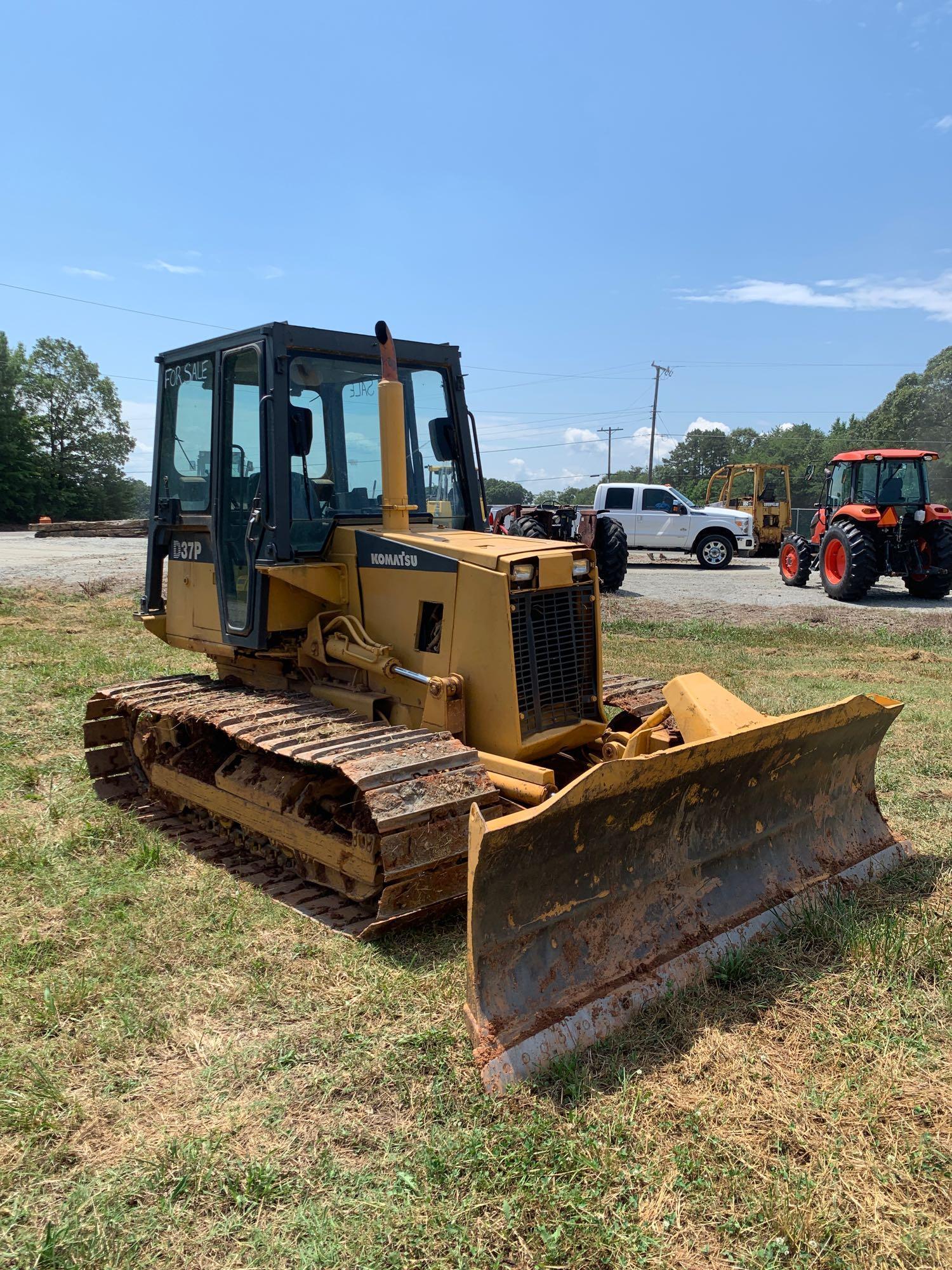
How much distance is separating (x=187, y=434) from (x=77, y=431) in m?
54.9

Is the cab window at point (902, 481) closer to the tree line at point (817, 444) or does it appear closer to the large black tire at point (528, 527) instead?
the large black tire at point (528, 527)

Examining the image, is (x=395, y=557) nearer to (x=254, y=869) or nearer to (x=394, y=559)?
(x=394, y=559)

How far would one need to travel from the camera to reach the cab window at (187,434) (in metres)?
5.87

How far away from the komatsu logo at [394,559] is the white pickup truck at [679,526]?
20139mm

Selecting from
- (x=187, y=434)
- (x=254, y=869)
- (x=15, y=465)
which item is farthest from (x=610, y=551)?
(x=15, y=465)

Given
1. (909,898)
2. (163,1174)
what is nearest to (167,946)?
(163,1174)

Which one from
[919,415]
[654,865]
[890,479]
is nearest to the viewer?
[654,865]

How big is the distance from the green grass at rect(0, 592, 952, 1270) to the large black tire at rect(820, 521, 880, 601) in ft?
42.2

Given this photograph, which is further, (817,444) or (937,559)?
(817,444)

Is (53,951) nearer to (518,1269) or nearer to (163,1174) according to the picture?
(163,1174)

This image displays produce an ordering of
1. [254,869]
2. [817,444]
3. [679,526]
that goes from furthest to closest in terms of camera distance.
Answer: [817,444] → [679,526] → [254,869]

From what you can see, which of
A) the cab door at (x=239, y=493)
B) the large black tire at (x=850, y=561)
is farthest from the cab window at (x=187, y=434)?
the large black tire at (x=850, y=561)

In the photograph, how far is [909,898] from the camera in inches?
168

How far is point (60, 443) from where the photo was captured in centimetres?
5438
